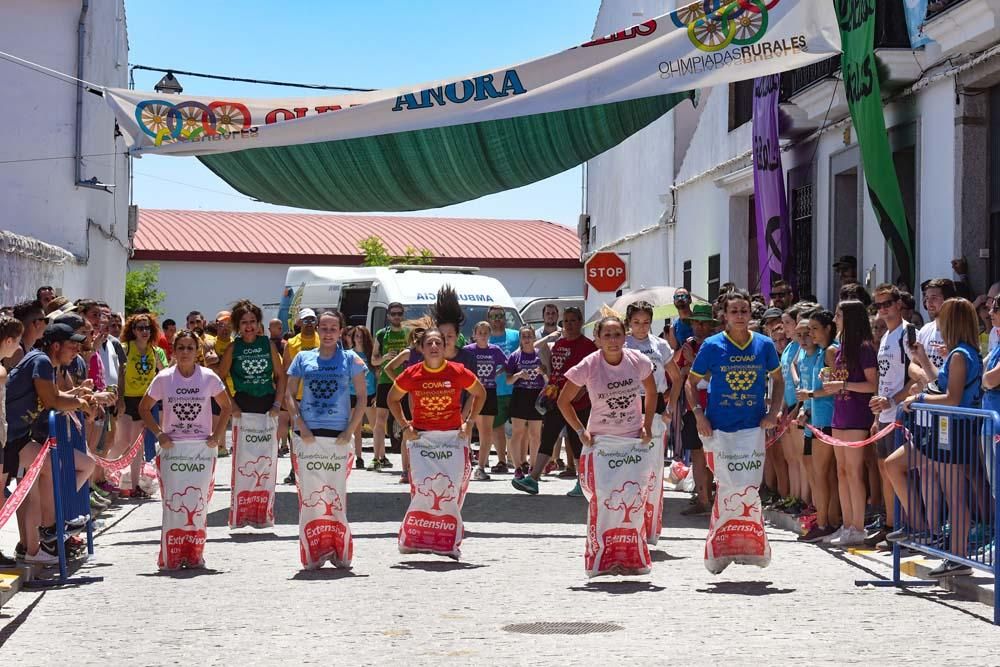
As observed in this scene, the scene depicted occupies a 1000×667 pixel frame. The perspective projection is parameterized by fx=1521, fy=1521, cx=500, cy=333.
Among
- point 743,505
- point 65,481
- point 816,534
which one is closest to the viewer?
point 743,505

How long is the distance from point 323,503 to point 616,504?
6.63 ft

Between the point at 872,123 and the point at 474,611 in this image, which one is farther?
the point at 872,123

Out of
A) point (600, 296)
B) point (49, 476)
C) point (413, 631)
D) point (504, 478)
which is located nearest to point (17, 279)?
point (504, 478)

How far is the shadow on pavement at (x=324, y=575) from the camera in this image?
32.6 ft

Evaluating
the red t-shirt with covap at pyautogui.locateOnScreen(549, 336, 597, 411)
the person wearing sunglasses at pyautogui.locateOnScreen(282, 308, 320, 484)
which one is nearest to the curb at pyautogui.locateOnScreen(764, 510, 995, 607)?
the red t-shirt with covap at pyautogui.locateOnScreen(549, 336, 597, 411)

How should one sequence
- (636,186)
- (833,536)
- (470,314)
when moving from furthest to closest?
(636,186), (470,314), (833,536)

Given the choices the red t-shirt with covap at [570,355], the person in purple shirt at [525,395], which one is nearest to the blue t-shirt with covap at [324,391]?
the red t-shirt with covap at [570,355]

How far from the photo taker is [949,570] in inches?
362

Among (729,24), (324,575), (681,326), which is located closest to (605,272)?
(681,326)

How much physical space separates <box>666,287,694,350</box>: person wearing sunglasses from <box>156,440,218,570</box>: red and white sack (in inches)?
264

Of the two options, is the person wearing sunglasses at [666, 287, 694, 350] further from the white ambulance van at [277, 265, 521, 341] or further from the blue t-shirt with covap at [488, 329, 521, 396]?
the white ambulance van at [277, 265, 521, 341]

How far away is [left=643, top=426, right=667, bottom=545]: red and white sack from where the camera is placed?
1045cm

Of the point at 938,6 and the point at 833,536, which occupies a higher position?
the point at 938,6

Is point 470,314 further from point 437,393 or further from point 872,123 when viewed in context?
point 437,393
